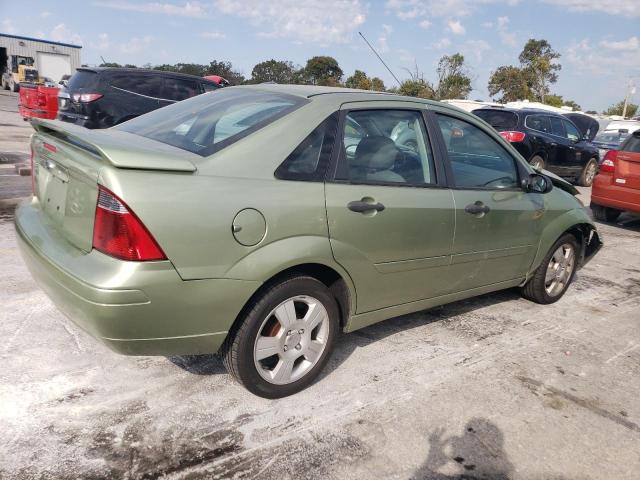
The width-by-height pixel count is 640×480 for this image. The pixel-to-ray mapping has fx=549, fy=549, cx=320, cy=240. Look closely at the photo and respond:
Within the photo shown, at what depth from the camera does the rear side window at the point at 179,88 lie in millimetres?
10250

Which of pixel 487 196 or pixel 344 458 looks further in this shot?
pixel 487 196

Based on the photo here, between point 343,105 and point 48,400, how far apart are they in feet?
7.30

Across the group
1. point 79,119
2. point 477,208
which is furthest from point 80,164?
point 79,119

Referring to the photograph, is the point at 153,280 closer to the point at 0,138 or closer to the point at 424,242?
the point at 424,242

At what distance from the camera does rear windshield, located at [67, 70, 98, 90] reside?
9.41 m

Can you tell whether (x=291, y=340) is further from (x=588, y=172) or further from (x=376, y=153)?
(x=588, y=172)

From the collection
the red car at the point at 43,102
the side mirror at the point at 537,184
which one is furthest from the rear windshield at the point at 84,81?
the side mirror at the point at 537,184

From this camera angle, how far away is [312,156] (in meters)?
2.93

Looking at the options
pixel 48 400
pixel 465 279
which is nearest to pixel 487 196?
pixel 465 279

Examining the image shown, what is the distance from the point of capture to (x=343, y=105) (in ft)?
10.4

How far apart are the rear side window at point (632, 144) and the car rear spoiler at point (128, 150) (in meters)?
7.54

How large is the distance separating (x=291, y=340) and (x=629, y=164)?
711 cm

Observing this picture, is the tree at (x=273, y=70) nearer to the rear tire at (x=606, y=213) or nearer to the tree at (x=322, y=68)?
the tree at (x=322, y=68)

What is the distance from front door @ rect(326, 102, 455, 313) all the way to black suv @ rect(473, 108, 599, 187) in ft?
27.1
